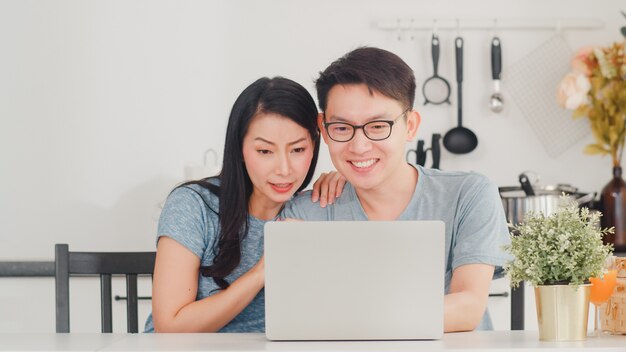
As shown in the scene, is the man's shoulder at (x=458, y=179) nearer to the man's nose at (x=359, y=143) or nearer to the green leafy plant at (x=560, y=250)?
the man's nose at (x=359, y=143)

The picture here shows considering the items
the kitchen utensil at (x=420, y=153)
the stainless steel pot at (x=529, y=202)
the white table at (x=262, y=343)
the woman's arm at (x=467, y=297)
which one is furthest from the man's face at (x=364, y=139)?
the kitchen utensil at (x=420, y=153)

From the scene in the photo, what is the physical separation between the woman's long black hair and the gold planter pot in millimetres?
725

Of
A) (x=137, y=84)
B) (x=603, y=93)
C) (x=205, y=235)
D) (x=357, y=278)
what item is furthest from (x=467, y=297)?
(x=137, y=84)

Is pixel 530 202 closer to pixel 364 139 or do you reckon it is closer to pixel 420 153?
pixel 420 153

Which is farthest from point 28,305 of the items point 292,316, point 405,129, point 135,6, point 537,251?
point 537,251

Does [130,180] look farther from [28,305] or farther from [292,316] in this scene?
[292,316]

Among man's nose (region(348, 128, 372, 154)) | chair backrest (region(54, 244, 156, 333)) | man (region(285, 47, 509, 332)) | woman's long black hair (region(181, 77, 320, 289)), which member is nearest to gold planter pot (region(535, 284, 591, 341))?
man (region(285, 47, 509, 332))

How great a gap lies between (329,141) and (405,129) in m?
0.16

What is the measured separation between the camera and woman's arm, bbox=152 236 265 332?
1752 mm

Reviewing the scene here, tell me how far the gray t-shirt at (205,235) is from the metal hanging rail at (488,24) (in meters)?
1.56

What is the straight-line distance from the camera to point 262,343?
1396 millimetres

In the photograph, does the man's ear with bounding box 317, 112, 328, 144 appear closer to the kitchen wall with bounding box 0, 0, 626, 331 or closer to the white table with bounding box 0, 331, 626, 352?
the white table with bounding box 0, 331, 626, 352

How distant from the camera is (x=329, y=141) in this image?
1827 mm

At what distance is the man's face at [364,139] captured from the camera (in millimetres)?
1804
